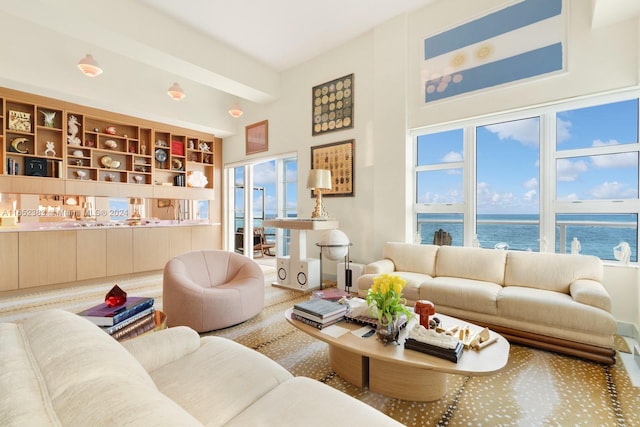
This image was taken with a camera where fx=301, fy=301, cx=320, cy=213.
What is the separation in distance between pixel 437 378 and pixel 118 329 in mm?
1924

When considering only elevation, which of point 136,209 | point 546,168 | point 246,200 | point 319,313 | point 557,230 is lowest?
point 319,313

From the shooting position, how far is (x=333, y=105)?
4.79m

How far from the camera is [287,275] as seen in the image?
4441mm

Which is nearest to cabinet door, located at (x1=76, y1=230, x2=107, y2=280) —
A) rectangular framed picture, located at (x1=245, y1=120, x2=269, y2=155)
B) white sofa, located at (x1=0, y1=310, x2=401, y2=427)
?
rectangular framed picture, located at (x1=245, y1=120, x2=269, y2=155)

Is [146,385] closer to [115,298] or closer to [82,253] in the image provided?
[115,298]

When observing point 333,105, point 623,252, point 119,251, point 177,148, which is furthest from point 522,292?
point 177,148

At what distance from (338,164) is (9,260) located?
4.72 metres

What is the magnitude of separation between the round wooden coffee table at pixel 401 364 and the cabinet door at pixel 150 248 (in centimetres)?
425

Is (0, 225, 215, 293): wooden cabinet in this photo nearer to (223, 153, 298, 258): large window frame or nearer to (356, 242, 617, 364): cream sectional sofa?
(223, 153, 298, 258): large window frame

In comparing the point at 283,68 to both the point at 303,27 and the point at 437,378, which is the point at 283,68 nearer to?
the point at 303,27

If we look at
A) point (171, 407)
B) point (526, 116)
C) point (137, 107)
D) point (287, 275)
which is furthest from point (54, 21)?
point (526, 116)

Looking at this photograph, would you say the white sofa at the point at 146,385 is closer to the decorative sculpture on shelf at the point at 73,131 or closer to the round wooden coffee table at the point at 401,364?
the round wooden coffee table at the point at 401,364

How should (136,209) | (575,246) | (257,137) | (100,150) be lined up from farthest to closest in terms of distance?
(257,137) → (136,209) → (100,150) → (575,246)

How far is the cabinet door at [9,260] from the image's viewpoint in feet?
13.1
